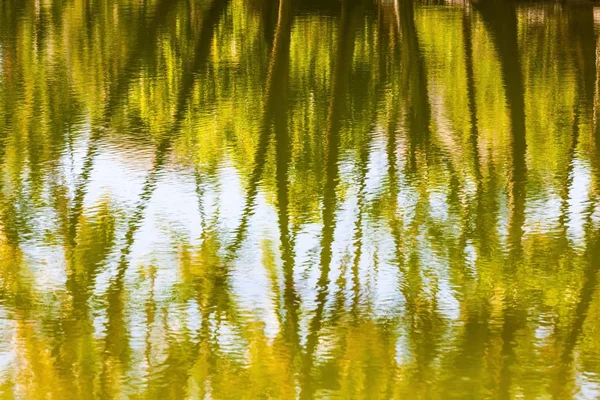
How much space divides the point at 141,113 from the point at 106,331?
1163cm

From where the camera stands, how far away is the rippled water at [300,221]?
1050 centimetres

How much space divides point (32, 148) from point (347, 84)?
8.94m

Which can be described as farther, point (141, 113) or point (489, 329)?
point (141, 113)

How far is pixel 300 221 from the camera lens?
15.6m

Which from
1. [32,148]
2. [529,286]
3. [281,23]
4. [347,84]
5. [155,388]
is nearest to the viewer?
[155,388]

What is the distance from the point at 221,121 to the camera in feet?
72.3

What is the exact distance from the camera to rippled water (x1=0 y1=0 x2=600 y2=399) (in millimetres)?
10500

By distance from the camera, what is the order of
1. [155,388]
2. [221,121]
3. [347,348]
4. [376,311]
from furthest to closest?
[221,121], [376,311], [347,348], [155,388]

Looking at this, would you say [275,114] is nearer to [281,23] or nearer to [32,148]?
[32,148]

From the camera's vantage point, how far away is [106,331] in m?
11.4

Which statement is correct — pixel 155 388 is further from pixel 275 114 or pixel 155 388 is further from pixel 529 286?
pixel 275 114

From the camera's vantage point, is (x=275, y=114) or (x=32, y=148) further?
(x=275, y=114)

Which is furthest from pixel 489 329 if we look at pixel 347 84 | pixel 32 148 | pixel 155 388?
pixel 347 84

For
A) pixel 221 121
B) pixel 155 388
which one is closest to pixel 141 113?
pixel 221 121
